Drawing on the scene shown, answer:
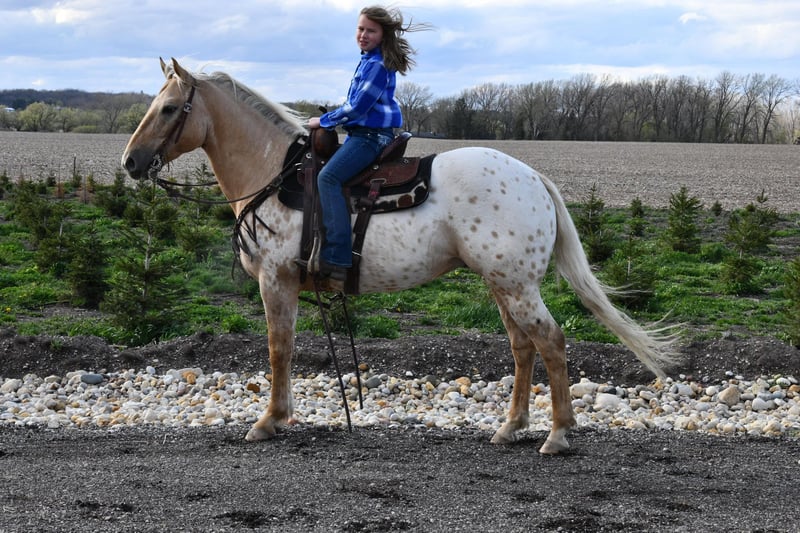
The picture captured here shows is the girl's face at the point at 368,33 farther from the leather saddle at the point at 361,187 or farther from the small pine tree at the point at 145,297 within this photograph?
the small pine tree at the point at 145,297

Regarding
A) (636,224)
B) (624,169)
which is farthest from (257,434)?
(624,169)

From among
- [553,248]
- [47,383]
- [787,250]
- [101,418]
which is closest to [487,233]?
[553,248]

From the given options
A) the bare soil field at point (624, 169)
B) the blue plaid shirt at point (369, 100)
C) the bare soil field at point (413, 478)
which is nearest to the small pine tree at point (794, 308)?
A: the bare soil field at point (413, 478)

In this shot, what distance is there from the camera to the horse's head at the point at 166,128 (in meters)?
6.82

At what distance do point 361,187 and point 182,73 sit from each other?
1764 mm

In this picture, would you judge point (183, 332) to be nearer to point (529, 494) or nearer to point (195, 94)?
point (195, 94)

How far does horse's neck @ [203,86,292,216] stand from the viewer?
281 inches

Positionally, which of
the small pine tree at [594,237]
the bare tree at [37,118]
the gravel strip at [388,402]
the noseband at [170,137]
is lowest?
the gravel strip at [388,402]

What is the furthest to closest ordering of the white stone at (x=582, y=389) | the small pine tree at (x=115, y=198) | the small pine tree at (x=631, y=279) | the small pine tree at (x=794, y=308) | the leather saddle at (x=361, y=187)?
the small pine tree at (x=115, y=198) → the small pine tree at (x=631, y=279) → the small pine tree at (x=794, y=308) → the white stone at (x=582, y=389) → the leather saddle at (x=361, y=187)

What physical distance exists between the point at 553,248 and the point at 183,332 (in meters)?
5.78

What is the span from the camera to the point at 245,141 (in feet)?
23.6

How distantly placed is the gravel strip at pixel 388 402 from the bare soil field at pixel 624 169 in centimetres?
1749

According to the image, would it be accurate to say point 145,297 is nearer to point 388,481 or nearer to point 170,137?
point 170,137

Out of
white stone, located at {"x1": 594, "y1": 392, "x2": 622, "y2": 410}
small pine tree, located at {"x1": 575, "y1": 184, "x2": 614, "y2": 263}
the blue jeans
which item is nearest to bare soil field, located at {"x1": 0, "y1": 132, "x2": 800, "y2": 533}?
white stone, located at {"x1": 594, "y1": 392, "x2": 622, "y2": 410}
